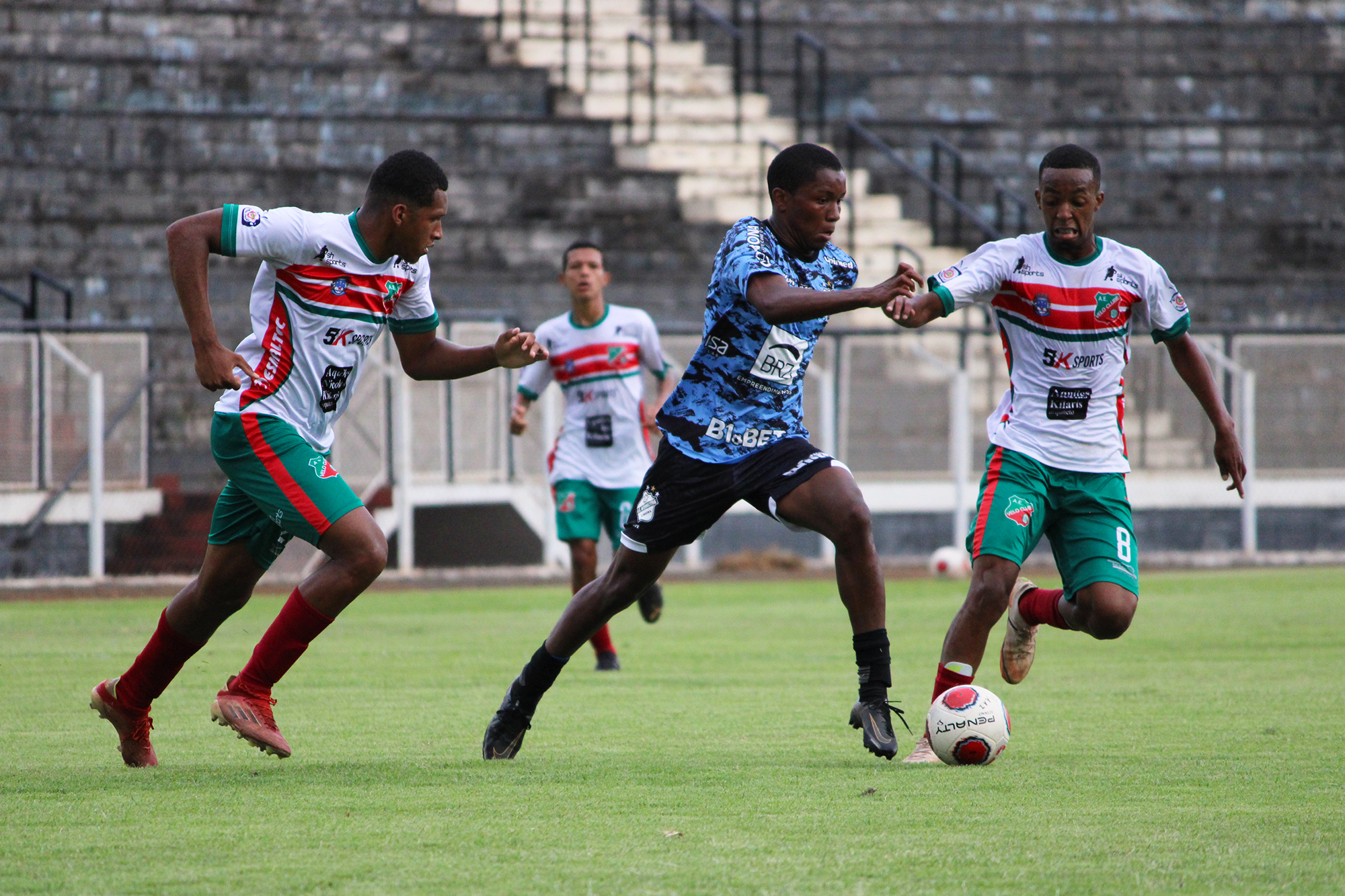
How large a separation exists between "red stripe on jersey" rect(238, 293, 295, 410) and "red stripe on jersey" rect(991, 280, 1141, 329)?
2.62m

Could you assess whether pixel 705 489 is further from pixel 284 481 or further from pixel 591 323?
pixel 591 323

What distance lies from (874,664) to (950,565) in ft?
37.0

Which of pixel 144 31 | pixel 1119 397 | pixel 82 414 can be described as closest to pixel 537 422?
pixel 82 414

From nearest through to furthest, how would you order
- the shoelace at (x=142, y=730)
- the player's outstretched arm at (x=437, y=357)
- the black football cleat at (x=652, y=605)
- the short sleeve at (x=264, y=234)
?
1. the short sleeve at (x=264, y=234)
2. the shoelace at (x=142, y=730)
3. the player's outstretched arm at (x=437, y=357)
4. the black football cleat at (x=652, y=605)

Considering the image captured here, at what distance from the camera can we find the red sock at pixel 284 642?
222 inches

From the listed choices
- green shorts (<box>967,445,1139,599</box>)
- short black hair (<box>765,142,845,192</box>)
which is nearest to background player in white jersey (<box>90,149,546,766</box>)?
short black hair (<box>765,142,845,192</box>)

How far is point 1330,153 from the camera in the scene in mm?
24266

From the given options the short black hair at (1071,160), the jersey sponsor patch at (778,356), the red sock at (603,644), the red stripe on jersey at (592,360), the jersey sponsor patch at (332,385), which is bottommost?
the red sock at (603,644)

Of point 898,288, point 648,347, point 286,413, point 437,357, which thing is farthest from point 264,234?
point 648,347

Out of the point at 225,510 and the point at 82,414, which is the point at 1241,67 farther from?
the point at 225,510

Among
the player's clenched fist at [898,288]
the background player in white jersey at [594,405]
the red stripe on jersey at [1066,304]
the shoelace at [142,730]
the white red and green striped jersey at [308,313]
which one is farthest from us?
the background player in white jersey at [594,405]

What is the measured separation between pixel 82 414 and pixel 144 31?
27.9 feet

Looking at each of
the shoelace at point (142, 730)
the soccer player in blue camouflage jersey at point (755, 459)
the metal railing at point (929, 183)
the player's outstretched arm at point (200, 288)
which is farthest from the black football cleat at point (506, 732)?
the metal railing at point (929, 183)

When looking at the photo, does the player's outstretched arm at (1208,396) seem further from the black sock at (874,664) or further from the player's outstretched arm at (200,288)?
the player's outstretched arm at (200,288)
